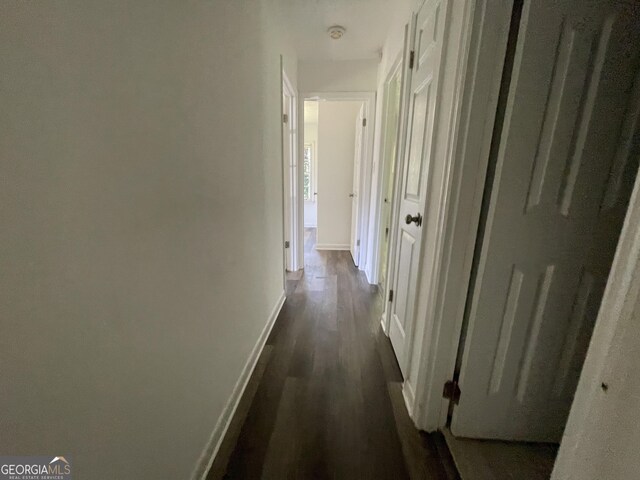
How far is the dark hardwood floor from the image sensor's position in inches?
43.2

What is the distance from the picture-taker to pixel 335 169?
4023mm

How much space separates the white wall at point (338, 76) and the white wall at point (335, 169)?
86 centimetres

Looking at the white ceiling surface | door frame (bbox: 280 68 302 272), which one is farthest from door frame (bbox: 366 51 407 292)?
door frame (bbox: 280 68 302 272)

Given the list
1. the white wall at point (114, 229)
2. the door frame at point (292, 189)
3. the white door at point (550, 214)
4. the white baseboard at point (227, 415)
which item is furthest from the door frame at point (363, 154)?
the white door at point (550, 214)

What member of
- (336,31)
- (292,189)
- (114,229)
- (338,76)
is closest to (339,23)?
(336,31)

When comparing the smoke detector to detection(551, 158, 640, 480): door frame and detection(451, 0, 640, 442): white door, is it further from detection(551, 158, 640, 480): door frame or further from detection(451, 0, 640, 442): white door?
detection(551, 158, 640, 480): door frame

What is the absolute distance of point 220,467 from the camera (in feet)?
3.58

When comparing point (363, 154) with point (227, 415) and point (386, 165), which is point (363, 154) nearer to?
point (386, 165)

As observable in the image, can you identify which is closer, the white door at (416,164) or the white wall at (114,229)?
the white wall at (114,229)

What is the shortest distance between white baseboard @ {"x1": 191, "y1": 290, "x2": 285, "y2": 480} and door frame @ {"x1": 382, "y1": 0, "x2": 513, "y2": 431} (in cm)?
90

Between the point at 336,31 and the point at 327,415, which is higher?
the point at 336,31

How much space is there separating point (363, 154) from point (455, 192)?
2.34 meters

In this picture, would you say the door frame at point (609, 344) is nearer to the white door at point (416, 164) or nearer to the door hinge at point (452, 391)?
the door hinge at point (452, 391)

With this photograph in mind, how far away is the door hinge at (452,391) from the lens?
1.20m
